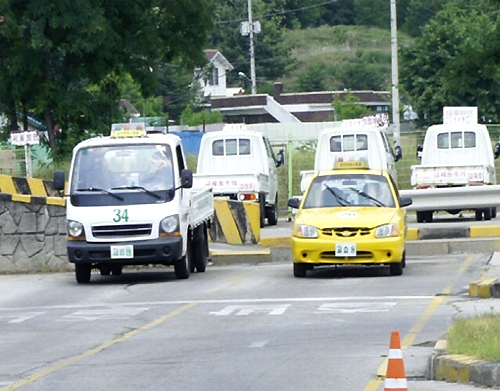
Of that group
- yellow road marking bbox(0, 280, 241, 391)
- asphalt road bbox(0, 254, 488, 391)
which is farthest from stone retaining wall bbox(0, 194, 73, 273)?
yellow road marking bbox(0, 280, 241, 391)

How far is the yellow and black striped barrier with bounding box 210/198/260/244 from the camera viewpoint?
82.0ft

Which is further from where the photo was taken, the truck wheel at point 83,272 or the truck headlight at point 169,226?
the truck wheel at point 83,272

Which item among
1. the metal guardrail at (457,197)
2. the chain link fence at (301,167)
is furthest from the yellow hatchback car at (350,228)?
the chain link fence at (301,167)

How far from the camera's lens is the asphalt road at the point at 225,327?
10.6 m

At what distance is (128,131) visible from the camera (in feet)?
67.1

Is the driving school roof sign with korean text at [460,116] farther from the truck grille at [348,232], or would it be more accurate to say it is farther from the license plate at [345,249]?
the license plate at [345,249]

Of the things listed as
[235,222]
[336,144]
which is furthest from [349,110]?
[235,222]

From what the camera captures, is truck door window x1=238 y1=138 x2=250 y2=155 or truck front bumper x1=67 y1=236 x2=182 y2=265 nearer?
truck front bumper x1=67 y1=236 x2=182 y2=265

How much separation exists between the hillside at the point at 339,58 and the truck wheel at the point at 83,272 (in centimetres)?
8465

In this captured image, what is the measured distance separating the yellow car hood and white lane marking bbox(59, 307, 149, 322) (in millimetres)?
4105

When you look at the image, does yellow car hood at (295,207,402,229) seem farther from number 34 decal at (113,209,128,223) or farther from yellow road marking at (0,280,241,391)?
yellow road marking at (0,280,241,391)

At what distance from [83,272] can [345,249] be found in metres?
4.07

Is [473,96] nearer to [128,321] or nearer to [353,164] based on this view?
[353,164]

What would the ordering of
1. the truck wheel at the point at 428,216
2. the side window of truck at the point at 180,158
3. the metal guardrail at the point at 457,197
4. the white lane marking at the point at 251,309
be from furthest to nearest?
1. the truck wheel at the point at 428,216
2. the metal guardrail at the point at 457,197
3. the side window of truck at the point at 180,158
4. the white lane marking at the point at 251,309
